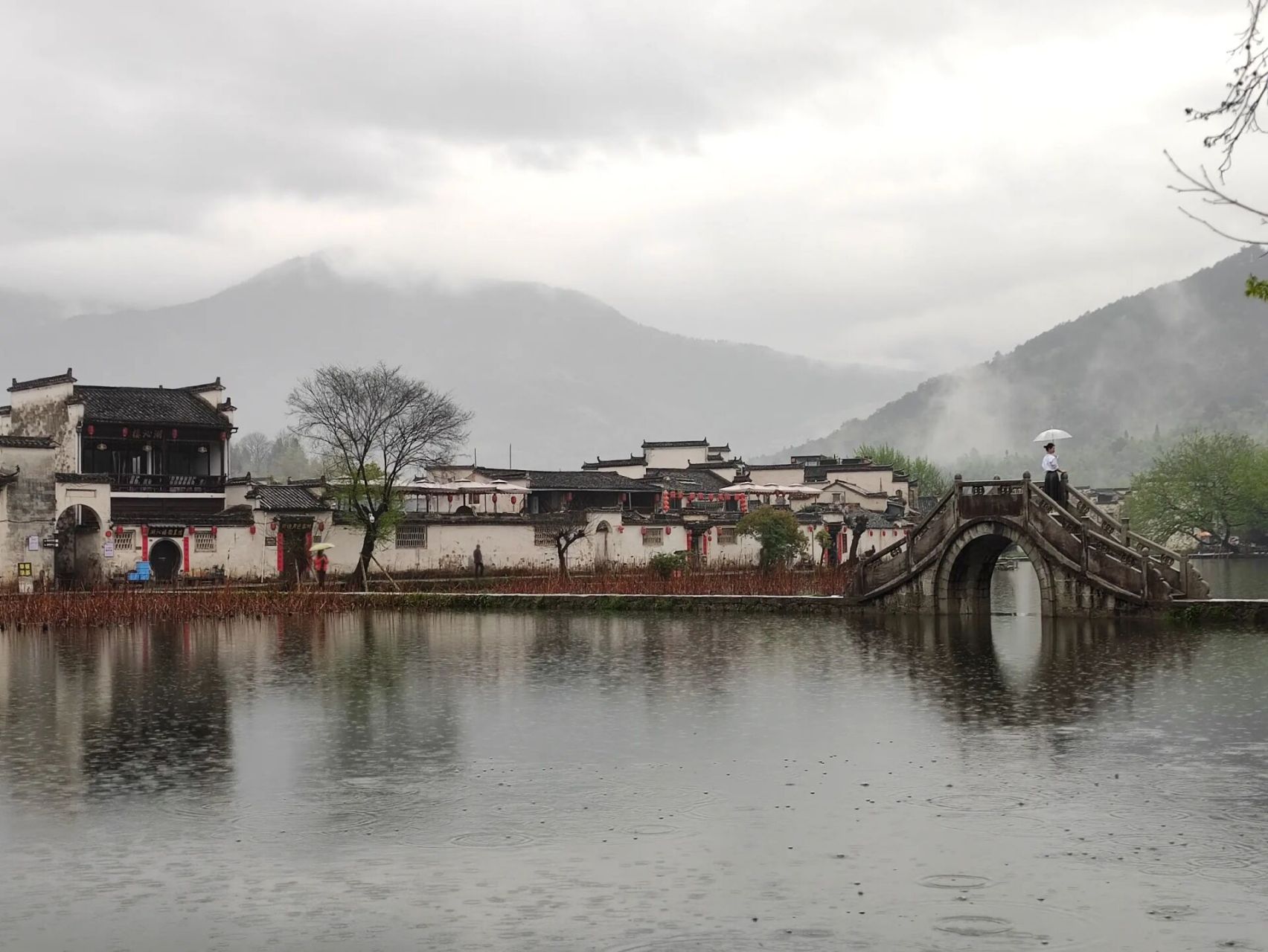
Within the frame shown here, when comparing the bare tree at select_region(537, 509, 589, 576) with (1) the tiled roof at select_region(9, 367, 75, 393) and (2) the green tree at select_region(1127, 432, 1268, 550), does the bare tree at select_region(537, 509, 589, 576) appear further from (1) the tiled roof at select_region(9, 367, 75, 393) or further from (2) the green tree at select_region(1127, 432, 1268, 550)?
(2) the green tree at select_region(1127, 432, 1268, 550)

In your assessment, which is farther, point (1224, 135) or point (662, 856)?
point (662, 856)

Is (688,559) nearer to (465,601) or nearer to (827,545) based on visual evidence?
(827,545)

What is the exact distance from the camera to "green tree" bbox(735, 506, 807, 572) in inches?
3258

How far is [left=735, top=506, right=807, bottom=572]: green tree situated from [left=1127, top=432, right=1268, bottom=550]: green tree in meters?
53.0

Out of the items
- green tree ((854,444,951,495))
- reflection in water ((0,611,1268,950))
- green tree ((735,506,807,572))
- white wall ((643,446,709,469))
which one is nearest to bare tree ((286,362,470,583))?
green tree ((735,506,807,572))

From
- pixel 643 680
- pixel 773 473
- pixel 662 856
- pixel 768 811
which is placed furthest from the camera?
pixel 773 473

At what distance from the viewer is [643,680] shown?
35469 millimetres

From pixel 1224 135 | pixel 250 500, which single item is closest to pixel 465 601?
pixel 250 500

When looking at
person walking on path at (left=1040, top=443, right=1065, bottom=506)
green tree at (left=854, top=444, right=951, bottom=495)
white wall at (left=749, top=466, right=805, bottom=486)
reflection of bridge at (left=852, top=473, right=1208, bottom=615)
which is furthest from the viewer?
green tree at (left=854, top=444, right=951, bottom=495)

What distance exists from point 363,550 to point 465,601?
1135cm

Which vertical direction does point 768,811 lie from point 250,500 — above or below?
below

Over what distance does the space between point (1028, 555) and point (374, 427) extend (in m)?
41.9

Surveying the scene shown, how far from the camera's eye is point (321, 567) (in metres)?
70.9

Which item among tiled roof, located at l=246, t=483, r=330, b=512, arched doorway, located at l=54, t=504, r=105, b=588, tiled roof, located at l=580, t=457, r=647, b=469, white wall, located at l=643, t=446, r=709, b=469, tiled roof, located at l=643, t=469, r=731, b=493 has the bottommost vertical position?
arched doorway, located at l=54, t=504, r=105, b=588
